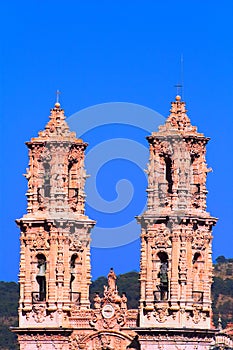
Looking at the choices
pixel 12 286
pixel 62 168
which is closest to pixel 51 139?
pixel 62 168

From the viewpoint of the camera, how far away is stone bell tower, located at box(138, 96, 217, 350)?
93.4 metres

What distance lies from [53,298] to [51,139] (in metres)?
5.65

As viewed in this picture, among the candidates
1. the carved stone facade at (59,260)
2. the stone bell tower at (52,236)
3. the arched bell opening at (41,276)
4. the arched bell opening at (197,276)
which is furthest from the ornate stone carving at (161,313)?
the arched bell opening at (41,276)

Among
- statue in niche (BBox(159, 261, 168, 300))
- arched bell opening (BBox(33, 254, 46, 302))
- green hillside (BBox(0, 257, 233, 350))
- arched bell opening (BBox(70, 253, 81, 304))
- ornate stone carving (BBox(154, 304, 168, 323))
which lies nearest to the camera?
ornate stone carving (BBox(154, 304, 168, 323))

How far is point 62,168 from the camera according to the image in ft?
314

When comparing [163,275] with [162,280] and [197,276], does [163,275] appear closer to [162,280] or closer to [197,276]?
[162,280]

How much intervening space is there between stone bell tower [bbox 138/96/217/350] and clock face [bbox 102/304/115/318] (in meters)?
1.28

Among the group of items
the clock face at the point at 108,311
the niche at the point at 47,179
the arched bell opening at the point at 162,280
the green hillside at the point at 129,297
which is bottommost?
the clock face at the point at 108,311

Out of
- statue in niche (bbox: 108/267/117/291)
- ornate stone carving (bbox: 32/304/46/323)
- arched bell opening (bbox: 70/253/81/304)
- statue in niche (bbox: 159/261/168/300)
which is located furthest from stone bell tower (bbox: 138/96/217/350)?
ornate stone carving (bbox: 32/304/46/323)

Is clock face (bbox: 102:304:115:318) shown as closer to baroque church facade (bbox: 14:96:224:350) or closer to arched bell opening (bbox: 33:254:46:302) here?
baroque church facade (bbox: 14:96:224:350)

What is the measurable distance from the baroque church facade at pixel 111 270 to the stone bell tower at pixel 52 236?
35mm

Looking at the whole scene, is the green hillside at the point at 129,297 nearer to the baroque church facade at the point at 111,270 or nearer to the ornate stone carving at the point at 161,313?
the baroque church facade at the point at 111,270

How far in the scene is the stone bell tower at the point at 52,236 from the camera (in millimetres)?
95312

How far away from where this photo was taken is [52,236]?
95.5 metres
